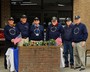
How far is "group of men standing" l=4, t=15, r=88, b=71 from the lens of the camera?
12.0 meters

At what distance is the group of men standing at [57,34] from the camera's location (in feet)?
39.4

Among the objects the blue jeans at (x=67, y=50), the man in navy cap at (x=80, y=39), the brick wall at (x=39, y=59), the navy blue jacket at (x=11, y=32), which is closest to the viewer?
the brick wall at (x=39, y=59)

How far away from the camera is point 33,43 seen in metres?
11.3

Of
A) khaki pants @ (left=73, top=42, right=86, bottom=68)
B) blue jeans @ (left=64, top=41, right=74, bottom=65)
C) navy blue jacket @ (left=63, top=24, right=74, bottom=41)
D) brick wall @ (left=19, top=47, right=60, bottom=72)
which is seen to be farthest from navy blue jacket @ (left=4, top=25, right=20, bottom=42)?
khaki pants @ (left=73, top=42, right=86, bottom=68)

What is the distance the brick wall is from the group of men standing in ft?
2.40

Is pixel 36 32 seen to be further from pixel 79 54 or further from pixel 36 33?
pixel 79 54

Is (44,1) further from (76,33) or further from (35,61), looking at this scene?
(35,61)

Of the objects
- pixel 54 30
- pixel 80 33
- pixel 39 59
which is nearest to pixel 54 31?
pixel 54 30

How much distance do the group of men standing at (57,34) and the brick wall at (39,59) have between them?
28.8 inches

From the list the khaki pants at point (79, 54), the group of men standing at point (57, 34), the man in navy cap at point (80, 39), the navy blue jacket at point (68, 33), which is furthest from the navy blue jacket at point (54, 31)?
the khaki pants at point (79, 54)

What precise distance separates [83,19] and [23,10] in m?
3.24

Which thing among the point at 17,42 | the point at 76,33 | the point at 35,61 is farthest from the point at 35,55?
the point at 76,33

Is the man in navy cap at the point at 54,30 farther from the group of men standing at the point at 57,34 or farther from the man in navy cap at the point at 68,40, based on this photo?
the man in navy cap at the point at 68,40

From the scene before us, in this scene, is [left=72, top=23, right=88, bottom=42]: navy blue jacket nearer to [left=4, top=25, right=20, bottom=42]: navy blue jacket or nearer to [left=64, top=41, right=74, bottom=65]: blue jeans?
[left=64, top=41, right=74, bottom=65]: blue jeans
